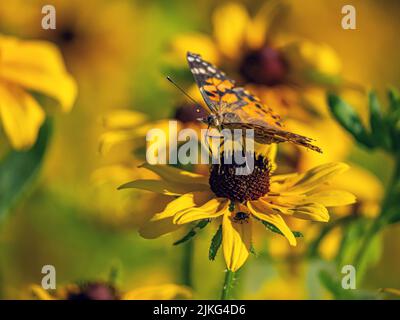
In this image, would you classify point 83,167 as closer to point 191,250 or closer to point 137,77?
point 137,77

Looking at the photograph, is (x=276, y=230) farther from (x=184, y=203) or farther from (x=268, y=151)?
(x=268, y=151)

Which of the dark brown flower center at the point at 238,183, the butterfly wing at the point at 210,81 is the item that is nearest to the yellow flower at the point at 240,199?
the dark brown flower center at the point at 238,183

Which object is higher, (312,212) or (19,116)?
(19,116)

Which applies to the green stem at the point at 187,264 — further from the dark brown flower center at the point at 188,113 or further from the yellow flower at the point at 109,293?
the dark brown flower center at the point at 188,113

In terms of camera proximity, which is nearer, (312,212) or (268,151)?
(312,212)

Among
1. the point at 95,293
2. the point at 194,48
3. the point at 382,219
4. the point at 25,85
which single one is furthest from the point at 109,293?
the point at 194,48

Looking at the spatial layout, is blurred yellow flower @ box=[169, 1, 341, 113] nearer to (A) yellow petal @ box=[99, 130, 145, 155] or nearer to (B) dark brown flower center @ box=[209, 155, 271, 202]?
(A) yellow petal @ box=[99, 130, 145, 155]
